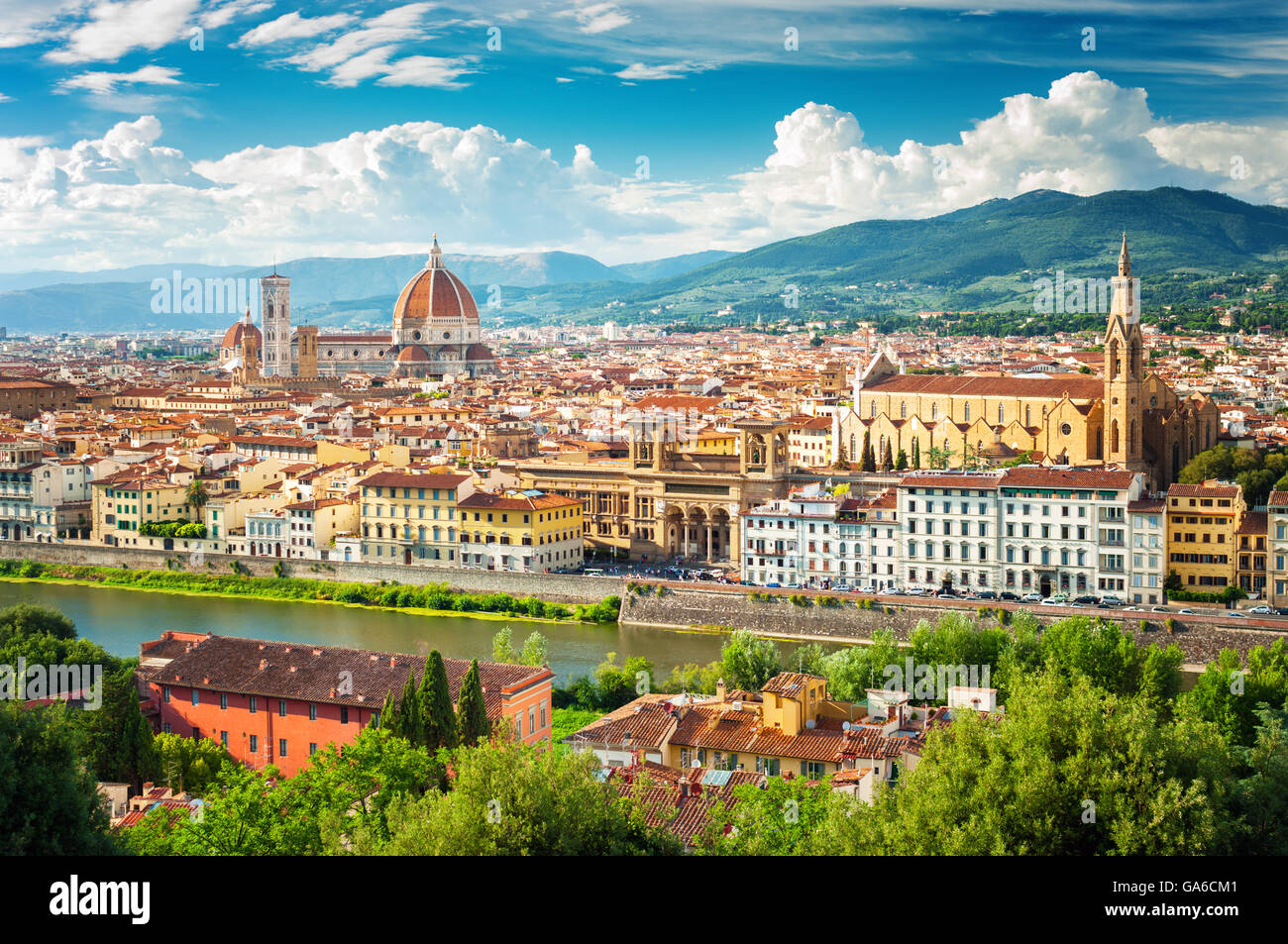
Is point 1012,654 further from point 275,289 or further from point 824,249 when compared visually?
point 824,249

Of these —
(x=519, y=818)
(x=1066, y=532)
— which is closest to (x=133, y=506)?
(x=1066, y=532)

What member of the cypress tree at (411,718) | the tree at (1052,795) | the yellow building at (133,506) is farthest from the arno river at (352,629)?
the tree at (1052,795)

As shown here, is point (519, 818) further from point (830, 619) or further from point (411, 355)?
point (411, 355)

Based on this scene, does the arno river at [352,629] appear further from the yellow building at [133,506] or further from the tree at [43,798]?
the tree at [43,798]

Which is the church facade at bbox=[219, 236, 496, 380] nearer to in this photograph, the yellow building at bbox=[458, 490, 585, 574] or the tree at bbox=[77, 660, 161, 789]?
the yellow building at bbox=[458, 490, 585, 574]

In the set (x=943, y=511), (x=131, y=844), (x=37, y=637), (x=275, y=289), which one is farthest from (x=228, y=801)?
(x=275, y=289)

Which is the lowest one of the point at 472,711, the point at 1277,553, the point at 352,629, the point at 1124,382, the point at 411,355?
the point at 352,629

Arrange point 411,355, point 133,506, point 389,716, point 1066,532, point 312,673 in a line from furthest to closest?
point 411,355 → point 133,506 → point 1066,532 → point 312,673 → point 389,716
